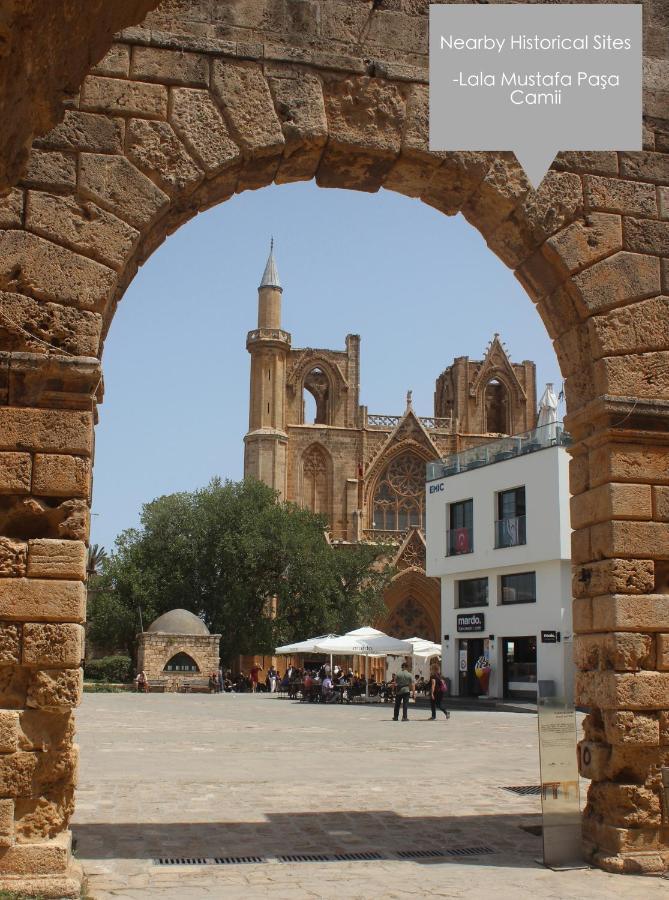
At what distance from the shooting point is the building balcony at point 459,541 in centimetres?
2905

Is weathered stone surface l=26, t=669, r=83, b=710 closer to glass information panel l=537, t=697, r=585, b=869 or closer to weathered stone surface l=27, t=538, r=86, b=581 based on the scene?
weathered stone surface l=27, t=538, r=86, b=581

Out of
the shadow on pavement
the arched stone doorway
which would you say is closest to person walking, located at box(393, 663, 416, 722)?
the shadow on pavement

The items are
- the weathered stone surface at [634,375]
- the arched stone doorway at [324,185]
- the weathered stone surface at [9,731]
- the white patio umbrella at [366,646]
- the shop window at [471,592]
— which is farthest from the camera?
the shop window at [471,592]

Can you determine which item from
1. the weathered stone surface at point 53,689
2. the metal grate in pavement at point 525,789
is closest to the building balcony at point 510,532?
the metal grate in pavement at point 525,789

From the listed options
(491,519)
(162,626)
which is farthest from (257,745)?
(162,626)

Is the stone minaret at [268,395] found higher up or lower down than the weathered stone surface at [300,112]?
higher up

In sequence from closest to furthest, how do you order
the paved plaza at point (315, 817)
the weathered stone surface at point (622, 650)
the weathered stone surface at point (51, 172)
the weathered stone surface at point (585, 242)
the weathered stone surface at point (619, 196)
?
the paved plaza at point (315, 817), the weathered stone surface at point (51, 172), the weathered stone surface at point (622, 650), the weathered stone surface at point (585, 242), the weathered stone surface at point (619, 196)

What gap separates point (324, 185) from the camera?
7.63m

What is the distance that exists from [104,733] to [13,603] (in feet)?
35.6

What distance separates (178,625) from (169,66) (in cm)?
3062

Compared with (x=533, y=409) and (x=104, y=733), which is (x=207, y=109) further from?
(x=533, y=409)

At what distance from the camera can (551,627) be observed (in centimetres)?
2517

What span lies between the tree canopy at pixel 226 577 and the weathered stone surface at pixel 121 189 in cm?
3496

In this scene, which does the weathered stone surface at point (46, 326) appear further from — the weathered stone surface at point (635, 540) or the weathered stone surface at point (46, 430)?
the weathered stone surface at point (635, 540)
